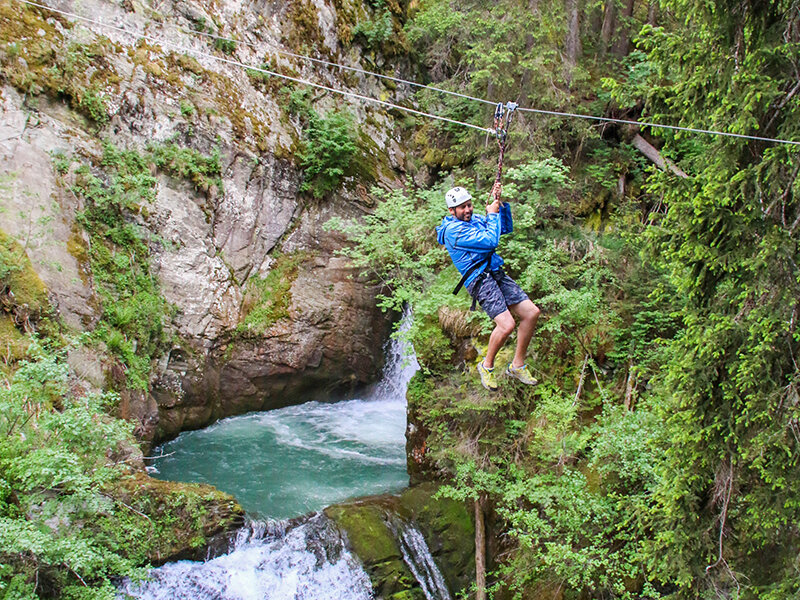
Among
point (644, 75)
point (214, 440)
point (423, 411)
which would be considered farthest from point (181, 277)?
point (644, 75)

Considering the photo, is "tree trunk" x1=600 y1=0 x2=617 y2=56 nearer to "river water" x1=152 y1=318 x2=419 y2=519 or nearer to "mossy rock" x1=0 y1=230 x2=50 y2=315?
"river water" x1=152 y1=318 x2=419 y2=519

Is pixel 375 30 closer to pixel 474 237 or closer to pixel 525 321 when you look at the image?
pixel 474 237

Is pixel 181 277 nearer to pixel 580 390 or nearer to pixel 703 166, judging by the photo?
pixel 580 390

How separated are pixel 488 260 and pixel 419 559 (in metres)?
4.66

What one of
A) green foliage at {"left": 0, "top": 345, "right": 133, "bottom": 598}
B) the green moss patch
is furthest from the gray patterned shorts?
the green moss patch

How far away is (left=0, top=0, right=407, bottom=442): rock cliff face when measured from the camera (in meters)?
8.90

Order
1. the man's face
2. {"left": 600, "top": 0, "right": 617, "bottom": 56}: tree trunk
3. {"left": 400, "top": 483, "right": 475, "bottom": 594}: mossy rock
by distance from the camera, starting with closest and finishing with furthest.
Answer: the man's face, {"left": 400, "top": 483, "right": 475, "bottom": 594}: mossy rock, {"left": 600, "top": 0, "right": 617, "bottom": 56}: tree trunk

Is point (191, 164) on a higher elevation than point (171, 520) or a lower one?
higher

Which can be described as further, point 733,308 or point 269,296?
point 269,296

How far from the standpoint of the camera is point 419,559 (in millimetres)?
8094

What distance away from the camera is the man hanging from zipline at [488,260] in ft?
18.6

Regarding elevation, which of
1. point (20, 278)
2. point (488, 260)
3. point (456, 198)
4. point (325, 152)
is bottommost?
point (20, 278)

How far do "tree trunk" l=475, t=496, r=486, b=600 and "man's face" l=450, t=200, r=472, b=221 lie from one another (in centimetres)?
411

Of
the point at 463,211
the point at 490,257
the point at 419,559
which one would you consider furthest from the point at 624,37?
the point at 419,559
